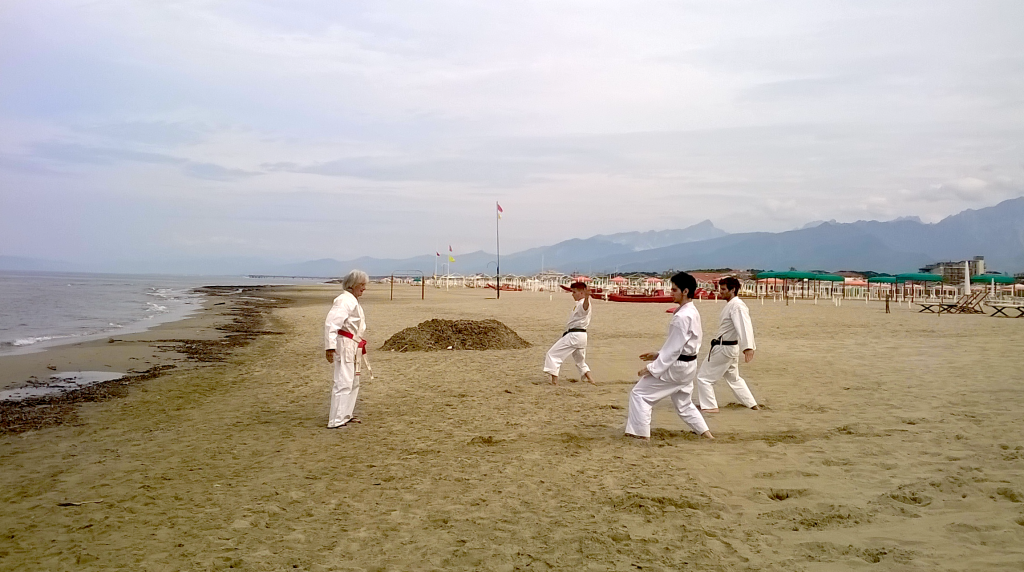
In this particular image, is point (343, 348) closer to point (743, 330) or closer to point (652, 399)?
point (652, 399)

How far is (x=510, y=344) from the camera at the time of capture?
1360 cm

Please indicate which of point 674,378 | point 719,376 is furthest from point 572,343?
point 674,378

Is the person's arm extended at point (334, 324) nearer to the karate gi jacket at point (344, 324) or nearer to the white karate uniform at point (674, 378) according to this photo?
the karate gi jacket at point (344, 324)

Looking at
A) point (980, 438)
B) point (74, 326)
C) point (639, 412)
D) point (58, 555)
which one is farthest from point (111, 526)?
point (74, 326)

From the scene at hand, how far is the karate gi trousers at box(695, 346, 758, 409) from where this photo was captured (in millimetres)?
7227

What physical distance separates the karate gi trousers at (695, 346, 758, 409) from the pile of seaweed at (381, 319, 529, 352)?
6.52 m

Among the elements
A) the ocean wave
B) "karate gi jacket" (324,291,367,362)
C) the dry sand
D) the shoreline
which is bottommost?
the shoreline

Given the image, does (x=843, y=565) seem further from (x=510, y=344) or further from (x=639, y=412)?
(x=510, y=344)

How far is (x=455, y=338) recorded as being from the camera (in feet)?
44.3

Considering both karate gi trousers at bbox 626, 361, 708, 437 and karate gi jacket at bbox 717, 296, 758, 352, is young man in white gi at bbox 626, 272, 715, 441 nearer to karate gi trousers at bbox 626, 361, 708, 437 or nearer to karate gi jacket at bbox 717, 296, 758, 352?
karate gi trousers at bbox 626, 361, 708, 437

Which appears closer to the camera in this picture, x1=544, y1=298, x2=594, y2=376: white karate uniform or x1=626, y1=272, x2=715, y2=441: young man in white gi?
x1=626, y1=272, x2=715, y2=441: young man in white gi

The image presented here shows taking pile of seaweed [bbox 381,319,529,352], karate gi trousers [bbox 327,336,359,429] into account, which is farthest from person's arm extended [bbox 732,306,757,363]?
pile of seaweed [bbox 381,319,529,352]

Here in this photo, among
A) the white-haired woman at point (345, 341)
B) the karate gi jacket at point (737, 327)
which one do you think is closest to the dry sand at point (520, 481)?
the white-haired woman at point (345, 341)

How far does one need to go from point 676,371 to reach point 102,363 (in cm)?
1174
